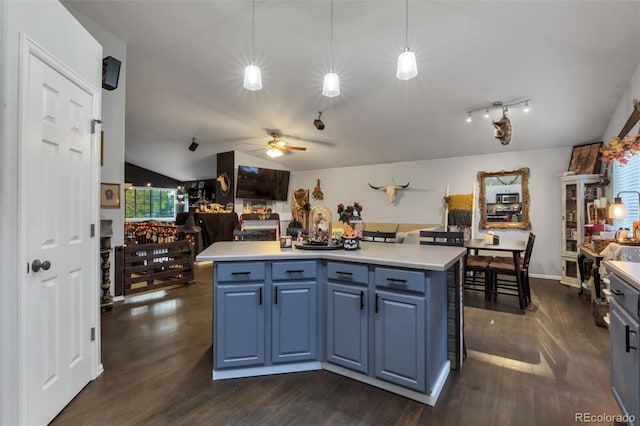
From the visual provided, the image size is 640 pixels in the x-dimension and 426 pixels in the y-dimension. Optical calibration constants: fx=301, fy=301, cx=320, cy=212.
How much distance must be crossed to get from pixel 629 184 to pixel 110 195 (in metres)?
6.79

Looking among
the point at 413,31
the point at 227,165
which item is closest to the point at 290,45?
the point at 413,31

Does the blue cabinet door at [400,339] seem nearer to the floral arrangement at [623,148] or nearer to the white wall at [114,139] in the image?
the floral arrangement at [623,148]

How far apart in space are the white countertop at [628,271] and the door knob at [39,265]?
9.86 ft

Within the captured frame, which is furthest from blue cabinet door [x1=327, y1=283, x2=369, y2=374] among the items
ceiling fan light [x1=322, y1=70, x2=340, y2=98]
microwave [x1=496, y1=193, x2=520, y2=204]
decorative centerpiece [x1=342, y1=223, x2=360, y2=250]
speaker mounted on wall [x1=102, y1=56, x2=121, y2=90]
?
microwave [x1=496, y1=193, x2=520, y2=204]

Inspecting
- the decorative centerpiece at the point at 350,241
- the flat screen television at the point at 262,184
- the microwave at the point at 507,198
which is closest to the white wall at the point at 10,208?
the decorative centerpiece at the point at 350,241

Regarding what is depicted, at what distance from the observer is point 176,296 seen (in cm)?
436

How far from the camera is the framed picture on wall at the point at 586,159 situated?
4938 mm

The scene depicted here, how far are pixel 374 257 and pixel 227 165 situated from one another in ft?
22.3

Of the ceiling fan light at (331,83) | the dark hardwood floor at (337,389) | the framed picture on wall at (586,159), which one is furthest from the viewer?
the framed picture on wall at (586,159)

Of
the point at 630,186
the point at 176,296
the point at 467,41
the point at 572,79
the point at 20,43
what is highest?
the point at 467,41

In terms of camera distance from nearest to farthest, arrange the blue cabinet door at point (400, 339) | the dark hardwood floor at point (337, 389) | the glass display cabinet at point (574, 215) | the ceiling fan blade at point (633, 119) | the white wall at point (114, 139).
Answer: the dark hardwood floor at point (337, 389) → the blue cabinet door at point (400, 339) → the ceiling fan blade at point (633, 119) → the white wall at point (114, 139) → the glass display cabinet at point (574, 215)

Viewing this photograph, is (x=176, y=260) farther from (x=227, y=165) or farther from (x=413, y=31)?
(x=413, y=31)

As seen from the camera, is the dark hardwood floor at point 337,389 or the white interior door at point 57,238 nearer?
the white interior door at point 57,238

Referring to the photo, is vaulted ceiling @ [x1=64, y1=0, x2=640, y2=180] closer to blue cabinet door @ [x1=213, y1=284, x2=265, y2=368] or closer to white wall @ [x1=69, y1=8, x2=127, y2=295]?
white wall @ [x1=69, y1=8, x2=127, y2=295]
